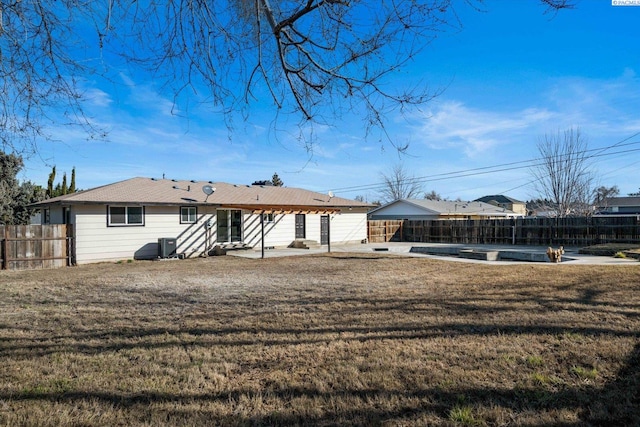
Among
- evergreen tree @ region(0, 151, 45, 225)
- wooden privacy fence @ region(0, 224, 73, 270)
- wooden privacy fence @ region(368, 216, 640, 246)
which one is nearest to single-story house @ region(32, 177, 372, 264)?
wooden privacy fence @ region(0, 224, 73, 270)

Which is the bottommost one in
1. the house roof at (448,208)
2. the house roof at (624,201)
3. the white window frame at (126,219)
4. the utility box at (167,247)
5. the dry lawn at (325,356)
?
the dry lawn at (325,356)

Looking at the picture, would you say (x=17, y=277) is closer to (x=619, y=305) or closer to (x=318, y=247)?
(x=318, y=247)

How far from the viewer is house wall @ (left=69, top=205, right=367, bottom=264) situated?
49.2 feet

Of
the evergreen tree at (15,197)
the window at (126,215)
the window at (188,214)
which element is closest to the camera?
the window at (126,215)

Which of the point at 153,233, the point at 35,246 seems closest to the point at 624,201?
the point at 153,233

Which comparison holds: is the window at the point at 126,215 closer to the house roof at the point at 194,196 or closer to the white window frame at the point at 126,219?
the white window frame at the point at 126,219

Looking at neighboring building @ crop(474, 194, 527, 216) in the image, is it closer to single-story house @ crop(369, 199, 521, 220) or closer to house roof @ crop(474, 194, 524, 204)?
house roof @ crop(474, 194, 524, 204)

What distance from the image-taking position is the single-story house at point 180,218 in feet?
49.9

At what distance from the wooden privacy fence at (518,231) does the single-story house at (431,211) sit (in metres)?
7.12

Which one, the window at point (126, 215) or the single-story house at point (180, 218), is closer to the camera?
the single-story house at point (180, 218)

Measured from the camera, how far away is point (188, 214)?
17.6m

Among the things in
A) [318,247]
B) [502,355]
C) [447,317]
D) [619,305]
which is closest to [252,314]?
[447,317]

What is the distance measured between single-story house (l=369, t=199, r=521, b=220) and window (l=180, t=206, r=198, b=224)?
2163 centimetres

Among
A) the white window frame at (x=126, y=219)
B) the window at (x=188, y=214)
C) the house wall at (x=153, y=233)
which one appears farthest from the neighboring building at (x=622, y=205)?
the white window frame at (x=126, y=219)
